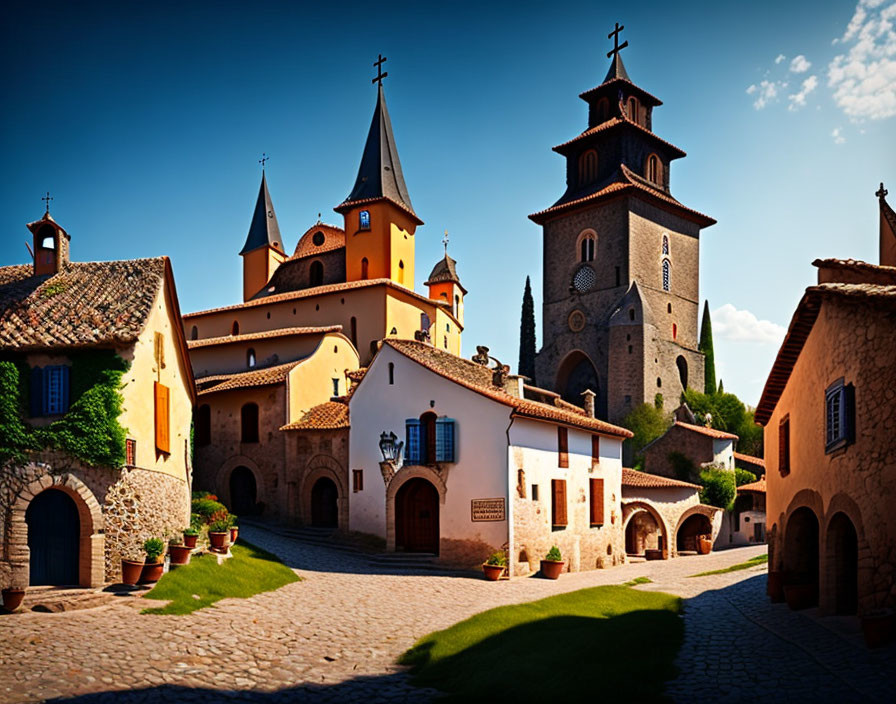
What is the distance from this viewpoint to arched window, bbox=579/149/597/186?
69.1 meters

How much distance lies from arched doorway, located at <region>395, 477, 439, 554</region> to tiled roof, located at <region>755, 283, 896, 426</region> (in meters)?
11.1

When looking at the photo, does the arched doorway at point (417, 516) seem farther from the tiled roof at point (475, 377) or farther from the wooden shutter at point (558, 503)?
the wooden shutter at point (558, 503)

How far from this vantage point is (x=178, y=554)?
2016 centimetres

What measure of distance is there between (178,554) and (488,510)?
32.4 ft

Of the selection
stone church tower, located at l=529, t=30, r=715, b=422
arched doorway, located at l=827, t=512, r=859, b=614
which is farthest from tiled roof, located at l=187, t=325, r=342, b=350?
stone church tower, located at l=529, t=30, r=715, b=422

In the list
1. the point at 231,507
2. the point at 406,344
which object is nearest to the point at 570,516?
the point at 406,344

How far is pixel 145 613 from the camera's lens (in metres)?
16.6

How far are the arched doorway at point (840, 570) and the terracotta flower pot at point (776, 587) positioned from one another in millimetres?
3307

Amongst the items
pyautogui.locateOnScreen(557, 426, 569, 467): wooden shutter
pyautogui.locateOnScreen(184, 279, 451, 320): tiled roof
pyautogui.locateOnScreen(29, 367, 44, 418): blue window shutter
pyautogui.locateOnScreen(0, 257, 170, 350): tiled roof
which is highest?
pyautogui.locateOnScreen(184, 279, 451, 320): tiled roof

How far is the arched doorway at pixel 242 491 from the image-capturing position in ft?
112

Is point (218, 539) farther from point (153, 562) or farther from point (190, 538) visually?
point (153, 562)

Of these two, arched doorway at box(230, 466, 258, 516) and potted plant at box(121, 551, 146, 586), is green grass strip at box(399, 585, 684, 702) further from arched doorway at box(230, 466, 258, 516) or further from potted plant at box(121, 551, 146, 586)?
arched doorway at box(230, 466, 258, 516)

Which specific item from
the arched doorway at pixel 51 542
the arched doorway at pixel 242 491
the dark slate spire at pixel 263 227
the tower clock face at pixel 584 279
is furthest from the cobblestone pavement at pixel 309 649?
the tower clock face at pixel 584 279

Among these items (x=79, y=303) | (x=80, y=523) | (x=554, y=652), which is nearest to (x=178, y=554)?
(x=80, y=523)
